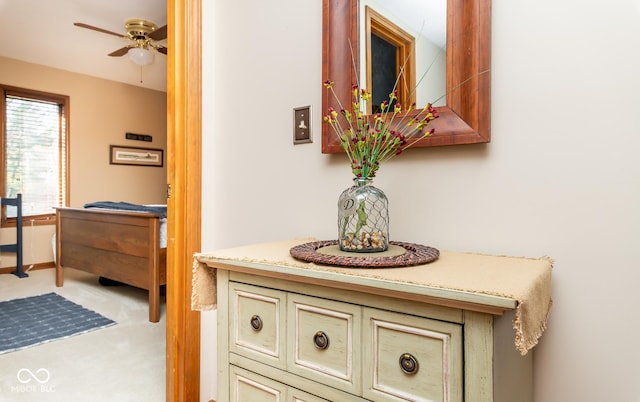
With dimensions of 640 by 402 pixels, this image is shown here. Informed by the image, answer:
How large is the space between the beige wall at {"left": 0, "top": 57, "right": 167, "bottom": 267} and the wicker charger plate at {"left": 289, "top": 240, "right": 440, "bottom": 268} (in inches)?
199

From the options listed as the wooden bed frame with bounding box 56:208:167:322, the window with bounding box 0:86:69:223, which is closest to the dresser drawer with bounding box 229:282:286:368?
the wooden bed frame with bounding box 56:208:167:322

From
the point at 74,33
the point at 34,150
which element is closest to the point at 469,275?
the point at 74,33

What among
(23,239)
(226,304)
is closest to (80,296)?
(23,239)

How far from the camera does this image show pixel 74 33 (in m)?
3.78

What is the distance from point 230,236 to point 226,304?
603 mm

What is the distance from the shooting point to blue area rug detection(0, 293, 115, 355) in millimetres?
2490

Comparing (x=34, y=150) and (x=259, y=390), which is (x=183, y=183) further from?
(x=34, y=150)

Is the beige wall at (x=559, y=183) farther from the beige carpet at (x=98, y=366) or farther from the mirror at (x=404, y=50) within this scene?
the beige carpet at (x=98, y=366)

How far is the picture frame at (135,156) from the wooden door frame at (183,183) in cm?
445

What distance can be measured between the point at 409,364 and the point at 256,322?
15.6 inches

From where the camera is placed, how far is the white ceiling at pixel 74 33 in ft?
10.6

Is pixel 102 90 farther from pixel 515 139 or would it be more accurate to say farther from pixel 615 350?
pixel 615 350

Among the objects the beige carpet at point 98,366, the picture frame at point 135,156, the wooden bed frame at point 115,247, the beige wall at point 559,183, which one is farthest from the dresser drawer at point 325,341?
the picture frame at point 135,156

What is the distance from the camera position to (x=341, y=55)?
49.2 inches
